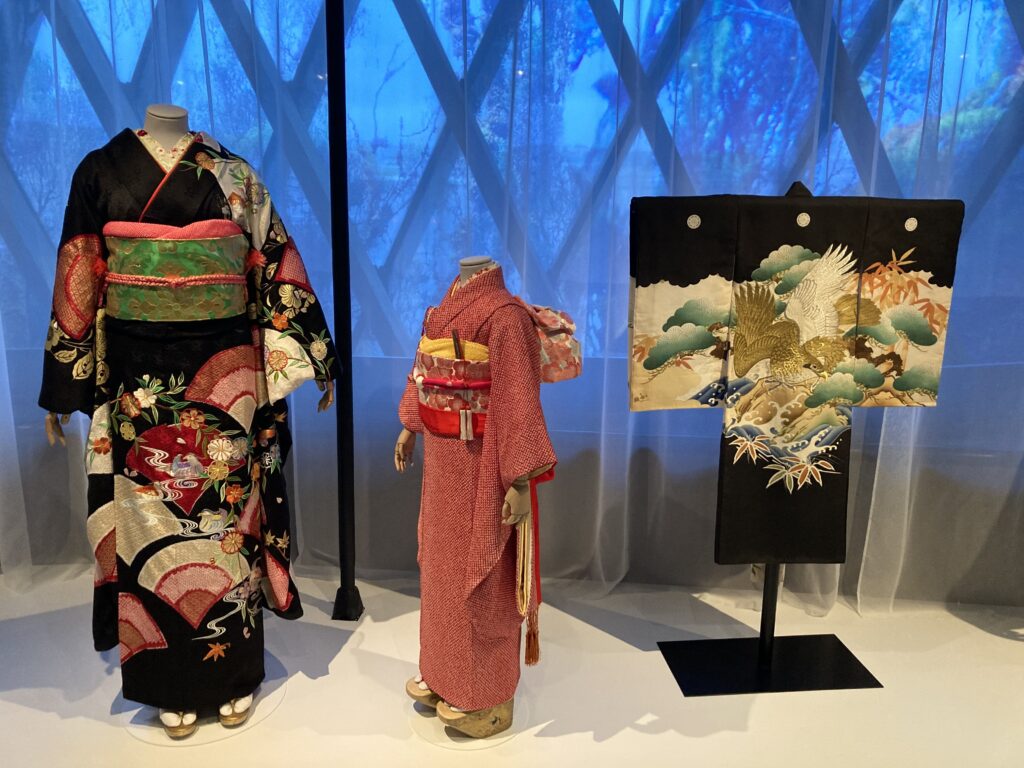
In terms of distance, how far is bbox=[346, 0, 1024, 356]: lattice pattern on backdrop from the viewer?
2.35 metres

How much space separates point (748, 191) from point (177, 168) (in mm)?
1647

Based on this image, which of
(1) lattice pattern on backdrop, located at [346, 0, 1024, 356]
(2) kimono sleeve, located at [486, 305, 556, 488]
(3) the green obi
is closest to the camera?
(2) kimono sleeve, located at [486, 305, 556, 488]

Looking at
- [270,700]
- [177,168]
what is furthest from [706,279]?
[270,700]

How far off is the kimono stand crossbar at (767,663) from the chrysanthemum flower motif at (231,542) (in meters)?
1.26

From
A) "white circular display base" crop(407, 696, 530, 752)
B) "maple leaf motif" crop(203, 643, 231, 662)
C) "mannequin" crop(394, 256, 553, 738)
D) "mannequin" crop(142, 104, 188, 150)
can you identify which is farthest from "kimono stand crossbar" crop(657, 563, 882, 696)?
"mannequin" crop(142, 104, 188, 150)

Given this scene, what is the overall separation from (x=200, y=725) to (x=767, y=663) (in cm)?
156

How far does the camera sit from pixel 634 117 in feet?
8.00

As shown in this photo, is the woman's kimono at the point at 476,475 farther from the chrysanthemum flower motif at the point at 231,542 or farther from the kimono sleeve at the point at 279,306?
the chrysanthemum flower motif at the point at 231,542

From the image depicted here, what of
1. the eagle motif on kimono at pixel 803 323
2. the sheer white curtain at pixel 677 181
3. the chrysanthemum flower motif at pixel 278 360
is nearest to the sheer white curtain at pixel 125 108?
the sheer white curtain at pixel 677 181

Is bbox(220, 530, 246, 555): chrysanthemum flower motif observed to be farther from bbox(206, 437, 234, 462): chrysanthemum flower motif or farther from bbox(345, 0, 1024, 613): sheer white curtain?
bbox(345, 0, 1024, 613): sheer white curtain

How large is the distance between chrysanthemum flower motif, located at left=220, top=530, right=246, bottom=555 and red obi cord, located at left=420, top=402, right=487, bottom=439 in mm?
597

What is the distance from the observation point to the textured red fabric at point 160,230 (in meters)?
1.80

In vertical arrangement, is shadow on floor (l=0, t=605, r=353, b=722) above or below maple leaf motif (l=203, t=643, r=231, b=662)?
below

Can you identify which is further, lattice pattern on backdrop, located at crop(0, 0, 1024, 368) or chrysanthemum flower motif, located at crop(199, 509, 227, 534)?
lattice pattern on backdrop, located at crop(0, 0, 1024, 368)
